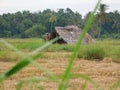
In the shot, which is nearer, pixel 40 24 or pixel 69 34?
pixel 69 34

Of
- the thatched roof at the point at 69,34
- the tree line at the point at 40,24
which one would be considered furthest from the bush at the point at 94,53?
the tree line at the point at 40,24

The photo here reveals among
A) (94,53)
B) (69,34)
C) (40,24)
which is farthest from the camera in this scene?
(40,24)

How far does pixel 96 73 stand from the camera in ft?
33.1

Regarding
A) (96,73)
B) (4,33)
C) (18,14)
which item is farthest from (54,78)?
(18,14)

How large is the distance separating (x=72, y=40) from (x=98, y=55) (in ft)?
43.2

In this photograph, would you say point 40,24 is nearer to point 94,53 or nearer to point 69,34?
point 69,34

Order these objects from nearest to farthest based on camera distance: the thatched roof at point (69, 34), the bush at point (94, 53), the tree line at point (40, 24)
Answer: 1. the bush at point (94, 53)
2. the thatched roof at point (69, 34)
3. the tree line at point (40, 24)

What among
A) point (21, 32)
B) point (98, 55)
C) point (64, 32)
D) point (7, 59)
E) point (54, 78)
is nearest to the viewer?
point (54, 78)

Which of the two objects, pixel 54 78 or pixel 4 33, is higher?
pixel 54 78

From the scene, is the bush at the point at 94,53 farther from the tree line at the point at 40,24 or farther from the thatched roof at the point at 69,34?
the tree line at the point at 40,24

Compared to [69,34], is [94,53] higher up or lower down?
higher up

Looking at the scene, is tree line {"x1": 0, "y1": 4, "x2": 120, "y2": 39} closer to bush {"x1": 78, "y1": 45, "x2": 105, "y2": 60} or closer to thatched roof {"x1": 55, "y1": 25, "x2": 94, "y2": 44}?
thatched roof {"x1": 55, "y1": 25, "x2": 94, "y2": 44}

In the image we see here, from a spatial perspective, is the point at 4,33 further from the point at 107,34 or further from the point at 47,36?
the point at 47,36

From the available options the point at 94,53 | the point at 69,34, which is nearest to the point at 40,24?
the point at 69,34
